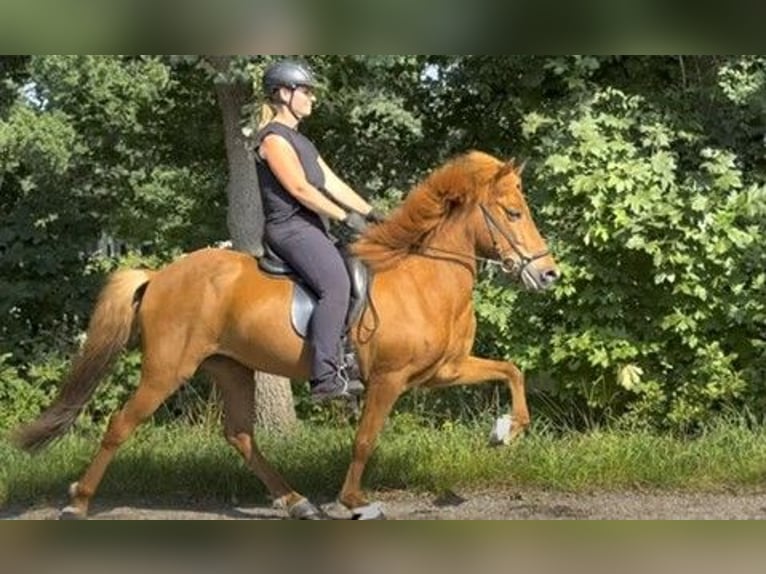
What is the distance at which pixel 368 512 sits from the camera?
6695 mm

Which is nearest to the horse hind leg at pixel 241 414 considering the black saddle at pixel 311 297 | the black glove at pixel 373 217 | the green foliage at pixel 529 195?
the black saddle at pixel 311 297

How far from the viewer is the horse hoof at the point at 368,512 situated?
6.67 m

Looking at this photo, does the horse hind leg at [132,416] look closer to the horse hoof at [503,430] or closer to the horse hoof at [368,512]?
the horse hoof at [368,512]

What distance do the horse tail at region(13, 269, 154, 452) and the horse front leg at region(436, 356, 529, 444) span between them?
1905 millimetres

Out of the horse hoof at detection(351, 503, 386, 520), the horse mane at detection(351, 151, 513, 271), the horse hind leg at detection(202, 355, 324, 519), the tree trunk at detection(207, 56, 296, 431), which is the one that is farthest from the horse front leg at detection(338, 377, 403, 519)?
the tree trunk at detection(207, 56, 296, 431)

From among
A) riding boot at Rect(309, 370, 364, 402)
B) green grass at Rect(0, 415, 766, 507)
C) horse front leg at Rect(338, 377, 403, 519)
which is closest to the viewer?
riding boot at Rect(309, 370, 364, 402)

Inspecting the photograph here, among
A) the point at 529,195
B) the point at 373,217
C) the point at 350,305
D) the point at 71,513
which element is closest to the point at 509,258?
the point at 373,217

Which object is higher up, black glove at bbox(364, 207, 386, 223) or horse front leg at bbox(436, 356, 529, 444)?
black glove at bbox(364, 207, 386, 223)

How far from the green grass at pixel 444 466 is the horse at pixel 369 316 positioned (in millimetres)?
787

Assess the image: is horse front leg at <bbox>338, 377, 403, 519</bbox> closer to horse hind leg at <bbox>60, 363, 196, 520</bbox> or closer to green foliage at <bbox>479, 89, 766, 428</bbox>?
horse hind leg at <bbox>60, 363, 196, 520</bbox>

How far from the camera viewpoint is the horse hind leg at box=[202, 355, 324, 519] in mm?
7395

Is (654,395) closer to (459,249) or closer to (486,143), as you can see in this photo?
(459,249)

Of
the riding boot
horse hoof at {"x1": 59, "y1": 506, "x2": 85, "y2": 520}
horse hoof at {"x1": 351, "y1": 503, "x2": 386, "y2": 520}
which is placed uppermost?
the riding boot
